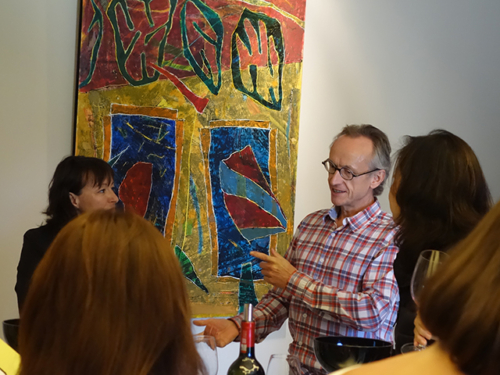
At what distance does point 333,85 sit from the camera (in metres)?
3.16

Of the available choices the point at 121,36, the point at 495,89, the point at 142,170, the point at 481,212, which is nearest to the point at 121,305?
the point at 481,212

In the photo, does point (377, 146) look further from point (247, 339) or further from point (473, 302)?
point (473, 302)

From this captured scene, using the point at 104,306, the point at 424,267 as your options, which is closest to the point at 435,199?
the point at 424,267

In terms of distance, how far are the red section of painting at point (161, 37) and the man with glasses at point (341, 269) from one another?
0.93 m

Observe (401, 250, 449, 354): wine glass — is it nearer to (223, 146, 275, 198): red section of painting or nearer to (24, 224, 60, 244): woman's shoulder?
(24, 224, 60, 244): woman's shoulder

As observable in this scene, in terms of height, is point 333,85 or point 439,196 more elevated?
point 333,85

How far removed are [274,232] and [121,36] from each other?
131cm

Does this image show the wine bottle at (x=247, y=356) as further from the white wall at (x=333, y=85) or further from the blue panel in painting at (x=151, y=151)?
the white wall at (x=333, y=85)

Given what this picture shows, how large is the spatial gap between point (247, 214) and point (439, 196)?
1.40m

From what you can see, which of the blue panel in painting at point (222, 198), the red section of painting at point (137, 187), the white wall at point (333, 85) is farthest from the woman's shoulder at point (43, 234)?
the blue panel in painting at point (222, 198)

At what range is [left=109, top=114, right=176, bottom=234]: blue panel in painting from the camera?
274 cm

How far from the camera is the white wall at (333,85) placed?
2604 mm

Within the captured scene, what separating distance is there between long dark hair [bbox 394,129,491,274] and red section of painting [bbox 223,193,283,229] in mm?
1259

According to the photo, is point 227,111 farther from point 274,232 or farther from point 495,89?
point 495,89
